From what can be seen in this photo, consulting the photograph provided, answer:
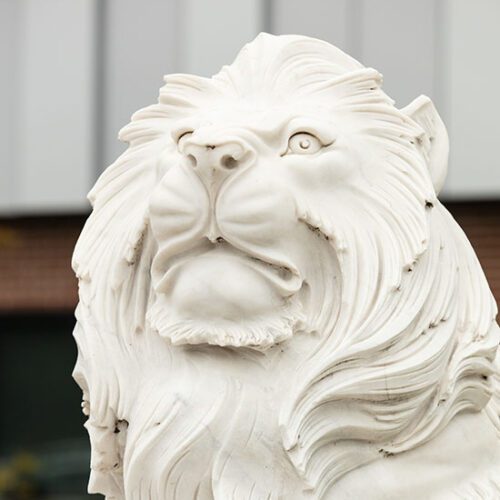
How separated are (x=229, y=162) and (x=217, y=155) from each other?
1.2 inches

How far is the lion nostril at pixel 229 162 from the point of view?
2355 millimetres

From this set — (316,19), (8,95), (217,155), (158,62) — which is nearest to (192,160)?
(217,155)

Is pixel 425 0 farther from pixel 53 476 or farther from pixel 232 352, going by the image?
pixel 232 352

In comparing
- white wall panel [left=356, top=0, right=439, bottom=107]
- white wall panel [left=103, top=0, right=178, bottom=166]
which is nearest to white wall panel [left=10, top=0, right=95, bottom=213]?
white wall panel [left=103, top=0, right=178, bottom=166]

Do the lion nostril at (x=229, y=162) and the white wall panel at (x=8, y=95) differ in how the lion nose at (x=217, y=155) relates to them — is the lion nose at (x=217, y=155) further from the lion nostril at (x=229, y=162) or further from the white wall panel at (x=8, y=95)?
the white wall panel at (x=8, y=95)

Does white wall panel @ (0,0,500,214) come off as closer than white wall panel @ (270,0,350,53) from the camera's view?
Yes

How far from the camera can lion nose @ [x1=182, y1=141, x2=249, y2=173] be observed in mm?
2350

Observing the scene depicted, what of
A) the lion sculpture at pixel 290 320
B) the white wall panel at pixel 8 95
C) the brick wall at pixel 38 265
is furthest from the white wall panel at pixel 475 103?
the lion sculpture at pixel 290 320

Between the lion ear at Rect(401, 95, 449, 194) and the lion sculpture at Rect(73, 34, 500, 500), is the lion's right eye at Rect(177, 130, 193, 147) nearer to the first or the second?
the lion sculpture at Rect(73, 34, 500, 500)

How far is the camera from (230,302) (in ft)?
7.75

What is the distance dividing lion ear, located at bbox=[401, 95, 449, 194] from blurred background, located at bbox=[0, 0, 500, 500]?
477 centimetres

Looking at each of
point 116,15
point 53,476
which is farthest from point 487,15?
point 53,476

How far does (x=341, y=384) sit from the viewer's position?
7.70 feet

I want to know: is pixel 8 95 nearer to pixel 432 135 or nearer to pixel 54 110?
pixel 54 110
